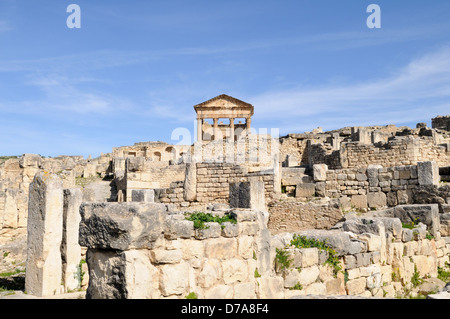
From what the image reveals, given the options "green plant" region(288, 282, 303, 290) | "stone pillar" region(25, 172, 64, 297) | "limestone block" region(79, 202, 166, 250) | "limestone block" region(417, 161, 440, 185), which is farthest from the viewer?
"limestone block" region(417, 161, 440, 185)

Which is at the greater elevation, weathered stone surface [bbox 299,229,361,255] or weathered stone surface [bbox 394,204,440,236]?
weathered stone surface [bbox 394,204,440,236]

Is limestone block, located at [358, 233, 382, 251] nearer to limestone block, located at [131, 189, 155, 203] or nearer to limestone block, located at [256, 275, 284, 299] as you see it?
limestone block, located at [256, 275, 284, 299]

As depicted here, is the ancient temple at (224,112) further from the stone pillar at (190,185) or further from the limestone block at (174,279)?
the limestone block at (174,279)

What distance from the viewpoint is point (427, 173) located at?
33.8 ft

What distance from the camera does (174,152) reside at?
4322 cm

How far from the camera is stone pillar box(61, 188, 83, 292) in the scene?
7.89m

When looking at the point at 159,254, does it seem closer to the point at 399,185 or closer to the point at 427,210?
the point at 427,210

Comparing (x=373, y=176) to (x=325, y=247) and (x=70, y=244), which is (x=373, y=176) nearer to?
(x=325, y=247)

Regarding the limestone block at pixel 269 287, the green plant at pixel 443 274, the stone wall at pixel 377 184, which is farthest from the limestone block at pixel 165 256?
the stone wall at pixel 377 184

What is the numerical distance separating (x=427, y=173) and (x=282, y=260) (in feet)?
21.3

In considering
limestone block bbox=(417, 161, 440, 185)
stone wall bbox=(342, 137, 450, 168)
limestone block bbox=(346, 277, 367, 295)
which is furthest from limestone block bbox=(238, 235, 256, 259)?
stone wall bbox=(342, 137, 450, 168)

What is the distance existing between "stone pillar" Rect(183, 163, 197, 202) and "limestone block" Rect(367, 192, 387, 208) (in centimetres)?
470
